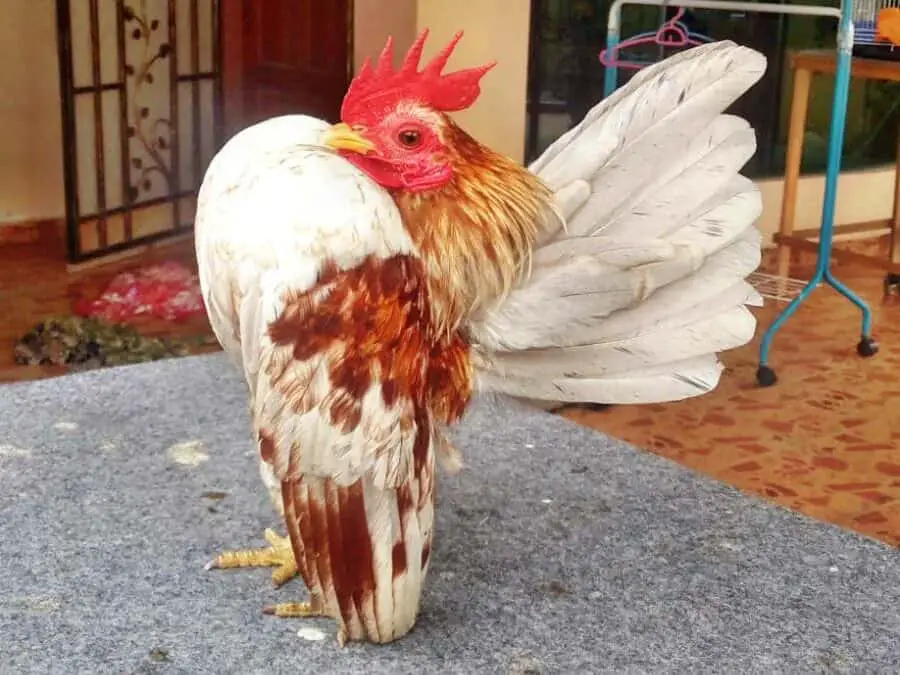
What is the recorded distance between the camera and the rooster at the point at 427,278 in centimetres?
118

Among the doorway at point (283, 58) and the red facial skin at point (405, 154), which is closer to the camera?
the red facial skin at point (405, 154)

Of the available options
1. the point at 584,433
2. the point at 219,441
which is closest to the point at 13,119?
the point at 219,441

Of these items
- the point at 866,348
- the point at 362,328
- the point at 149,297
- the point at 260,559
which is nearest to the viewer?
the point at 362,328

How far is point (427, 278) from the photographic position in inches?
48.5

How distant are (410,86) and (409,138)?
2.4 inches

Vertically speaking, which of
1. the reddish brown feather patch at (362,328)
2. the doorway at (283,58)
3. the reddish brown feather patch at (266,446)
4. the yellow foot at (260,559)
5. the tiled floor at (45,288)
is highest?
the doorway at (283,58)

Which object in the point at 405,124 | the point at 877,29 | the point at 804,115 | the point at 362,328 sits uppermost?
the point at 877,29

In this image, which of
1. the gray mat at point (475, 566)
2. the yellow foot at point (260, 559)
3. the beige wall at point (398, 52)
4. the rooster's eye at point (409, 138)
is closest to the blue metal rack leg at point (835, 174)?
the gray mat at point (475, 566)

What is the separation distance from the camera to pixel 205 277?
1275 millimetres

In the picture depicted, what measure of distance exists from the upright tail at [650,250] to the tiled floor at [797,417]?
70 cm

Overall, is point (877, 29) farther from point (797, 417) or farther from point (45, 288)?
point (45, 288)

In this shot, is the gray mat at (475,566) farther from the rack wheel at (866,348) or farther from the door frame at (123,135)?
the door frame at (123,135)

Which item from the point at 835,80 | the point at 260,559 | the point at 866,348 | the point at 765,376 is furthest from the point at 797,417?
the point at 260,559

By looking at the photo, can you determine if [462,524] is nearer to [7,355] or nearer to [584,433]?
[584,433]
